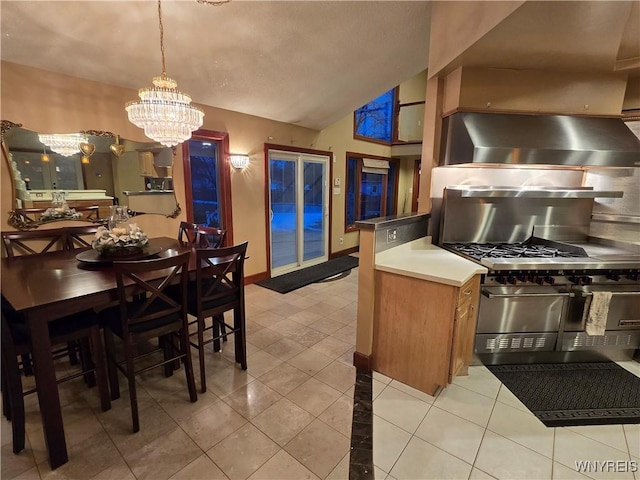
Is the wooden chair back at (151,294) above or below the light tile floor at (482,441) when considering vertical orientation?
above

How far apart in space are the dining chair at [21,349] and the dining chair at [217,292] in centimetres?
55

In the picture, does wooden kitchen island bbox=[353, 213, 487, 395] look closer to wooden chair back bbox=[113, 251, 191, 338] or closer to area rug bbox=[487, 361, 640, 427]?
area rug bbox=[487, 361, 640, 427]

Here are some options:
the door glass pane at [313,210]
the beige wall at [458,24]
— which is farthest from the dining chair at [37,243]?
the beige wall at [458,24]

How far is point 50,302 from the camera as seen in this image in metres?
1.57

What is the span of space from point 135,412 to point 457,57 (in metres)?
3.24

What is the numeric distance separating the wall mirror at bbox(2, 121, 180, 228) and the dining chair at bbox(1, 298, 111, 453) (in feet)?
4.13

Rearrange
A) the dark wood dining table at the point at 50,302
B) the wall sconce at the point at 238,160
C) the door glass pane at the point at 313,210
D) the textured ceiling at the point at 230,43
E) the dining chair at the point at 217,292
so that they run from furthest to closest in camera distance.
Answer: the door glass pane at the point at 313,210
the wall sconce at the point at 238,160
the textured ceiling at the point at 230,43
the dining chair at the point at 217,292
the dark wood dining table at the point at 50,302

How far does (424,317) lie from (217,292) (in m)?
1.53

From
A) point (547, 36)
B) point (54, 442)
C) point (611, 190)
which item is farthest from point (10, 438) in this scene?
point (611, 190)

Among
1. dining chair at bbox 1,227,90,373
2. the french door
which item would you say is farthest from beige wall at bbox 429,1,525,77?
dining chair at bbox 1,227,90,373

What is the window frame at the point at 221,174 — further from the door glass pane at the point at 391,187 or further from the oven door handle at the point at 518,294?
the door glass pane at the point at 391,187

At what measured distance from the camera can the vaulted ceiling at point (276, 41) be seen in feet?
6.57

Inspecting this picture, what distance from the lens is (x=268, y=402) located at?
2.11 meters

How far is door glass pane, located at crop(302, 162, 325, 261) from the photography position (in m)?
5.39
